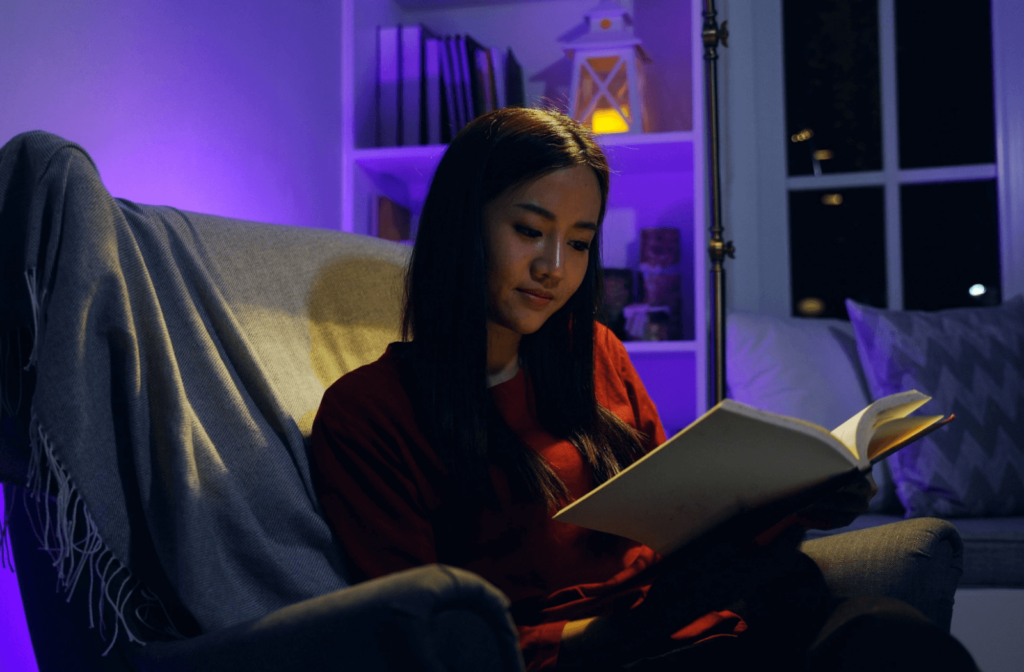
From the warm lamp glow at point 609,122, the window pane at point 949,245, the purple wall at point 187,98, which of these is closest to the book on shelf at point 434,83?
the purple wall at point 187,98

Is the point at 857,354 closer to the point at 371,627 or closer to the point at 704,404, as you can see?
the point at 704,404

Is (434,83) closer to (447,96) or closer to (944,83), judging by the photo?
(447,96)

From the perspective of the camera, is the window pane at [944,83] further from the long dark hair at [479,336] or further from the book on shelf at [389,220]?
the long dark hair at [479,336]

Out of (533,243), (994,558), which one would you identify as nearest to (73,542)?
(533,243)

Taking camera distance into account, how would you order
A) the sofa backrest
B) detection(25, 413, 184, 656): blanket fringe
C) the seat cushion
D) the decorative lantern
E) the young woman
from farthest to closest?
the decorative lantern → the seat cushion → the sofa backrest → the young woman → detection(25, 413, 184, 656): blanket fringe

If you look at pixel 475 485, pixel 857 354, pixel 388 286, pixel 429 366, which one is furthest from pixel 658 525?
pixel 857 354

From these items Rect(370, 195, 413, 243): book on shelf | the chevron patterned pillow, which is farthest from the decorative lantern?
the chevron patterned pillow

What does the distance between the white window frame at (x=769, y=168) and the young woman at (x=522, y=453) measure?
145 centimetres

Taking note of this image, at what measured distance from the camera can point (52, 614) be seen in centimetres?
85

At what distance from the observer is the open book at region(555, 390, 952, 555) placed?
0.70 metres

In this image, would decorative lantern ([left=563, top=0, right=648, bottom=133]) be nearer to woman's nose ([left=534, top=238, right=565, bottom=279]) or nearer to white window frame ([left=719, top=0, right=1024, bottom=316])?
white window frame ([left=719, top=0, right=1024, bottom=316])

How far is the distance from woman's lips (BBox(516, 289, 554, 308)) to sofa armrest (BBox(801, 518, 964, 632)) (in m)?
0.47

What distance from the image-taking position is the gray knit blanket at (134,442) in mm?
767

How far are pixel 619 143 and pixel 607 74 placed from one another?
0.23m
